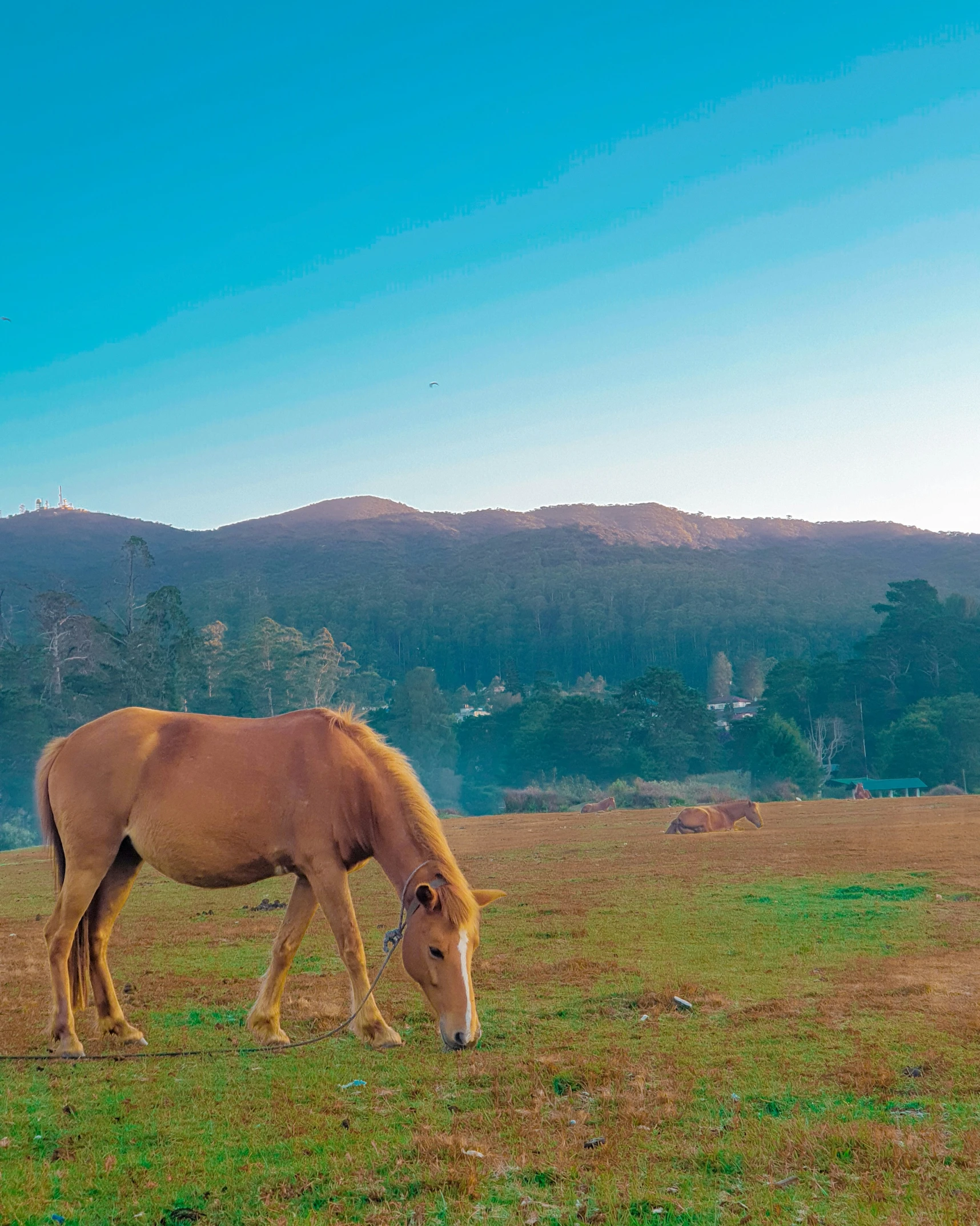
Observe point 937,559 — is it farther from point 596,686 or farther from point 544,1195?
point 544,1195

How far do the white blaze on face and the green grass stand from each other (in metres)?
0.27

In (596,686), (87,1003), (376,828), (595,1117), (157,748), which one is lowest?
(596,686)

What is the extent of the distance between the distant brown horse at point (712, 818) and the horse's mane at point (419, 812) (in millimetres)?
22141

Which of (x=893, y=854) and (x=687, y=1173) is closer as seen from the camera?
(x=687, y=1173)

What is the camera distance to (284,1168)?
478cm

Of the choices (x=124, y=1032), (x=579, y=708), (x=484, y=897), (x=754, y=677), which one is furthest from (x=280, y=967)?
(x=754, y=677)

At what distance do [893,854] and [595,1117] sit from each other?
17.4 metres

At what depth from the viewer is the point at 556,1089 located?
605 cm

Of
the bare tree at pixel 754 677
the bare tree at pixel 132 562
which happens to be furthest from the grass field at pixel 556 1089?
the bare tree at pixel 754 677

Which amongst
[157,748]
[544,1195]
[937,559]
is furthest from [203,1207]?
[937,559]

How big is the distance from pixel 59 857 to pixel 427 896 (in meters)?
3.55

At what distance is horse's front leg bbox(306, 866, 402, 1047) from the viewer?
7395 millimetres

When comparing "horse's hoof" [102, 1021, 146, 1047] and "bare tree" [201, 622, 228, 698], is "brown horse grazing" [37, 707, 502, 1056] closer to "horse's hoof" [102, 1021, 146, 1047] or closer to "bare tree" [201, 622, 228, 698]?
"horse's hoof" [102, 1021, 146, 1047]

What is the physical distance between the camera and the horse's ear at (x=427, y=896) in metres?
6.92
